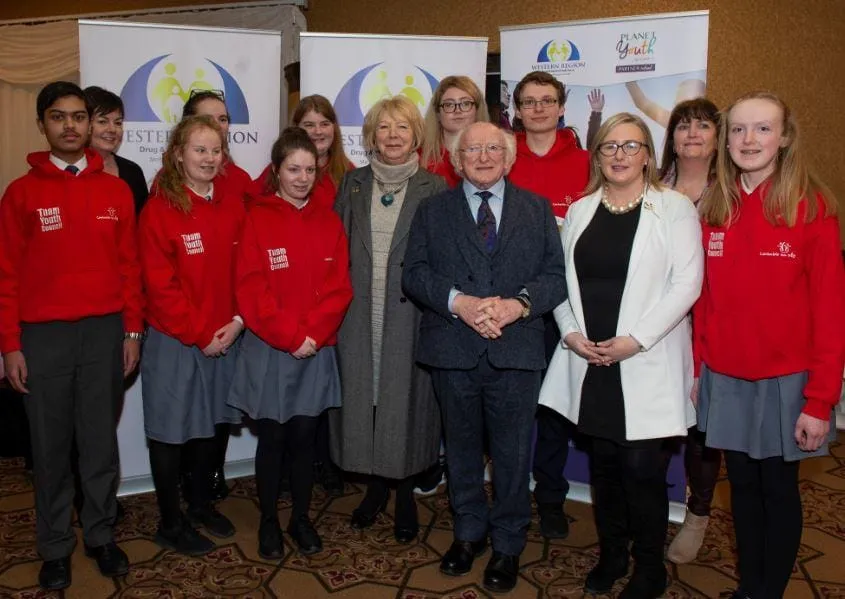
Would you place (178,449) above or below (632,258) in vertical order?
below

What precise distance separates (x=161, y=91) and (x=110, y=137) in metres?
0.54

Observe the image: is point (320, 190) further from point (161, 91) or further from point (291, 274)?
point (161, 91)

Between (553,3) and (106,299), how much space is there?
4342mm

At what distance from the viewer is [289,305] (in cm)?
262

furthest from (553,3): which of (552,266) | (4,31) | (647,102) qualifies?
(4,31)

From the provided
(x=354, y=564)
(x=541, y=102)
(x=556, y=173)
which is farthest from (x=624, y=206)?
(x=354, y=564)

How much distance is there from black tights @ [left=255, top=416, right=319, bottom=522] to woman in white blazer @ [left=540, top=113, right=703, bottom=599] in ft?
3.21

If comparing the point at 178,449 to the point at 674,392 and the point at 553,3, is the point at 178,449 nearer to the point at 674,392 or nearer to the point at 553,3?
the point at 674,392

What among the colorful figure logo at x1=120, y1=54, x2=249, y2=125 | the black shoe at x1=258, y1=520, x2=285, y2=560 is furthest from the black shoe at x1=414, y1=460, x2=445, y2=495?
the colorful figure logo at x1=120, y1=54, x2=249, y2=125

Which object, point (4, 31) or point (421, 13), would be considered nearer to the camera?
point (421, 13)

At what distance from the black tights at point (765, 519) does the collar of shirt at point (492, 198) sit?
1.11 m

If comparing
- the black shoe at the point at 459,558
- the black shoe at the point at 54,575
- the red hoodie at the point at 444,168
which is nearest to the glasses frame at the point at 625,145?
the red hoodie at the point at 444,168

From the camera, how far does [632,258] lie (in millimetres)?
2238

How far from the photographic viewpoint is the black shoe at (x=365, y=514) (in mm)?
3018
